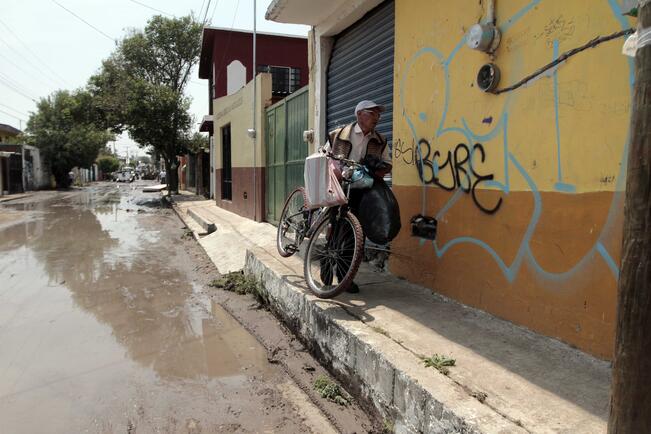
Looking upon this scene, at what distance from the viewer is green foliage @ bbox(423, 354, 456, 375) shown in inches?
99.1

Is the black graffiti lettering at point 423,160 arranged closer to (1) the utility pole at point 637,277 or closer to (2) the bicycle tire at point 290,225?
(2) the bicycle tire at point 290,225

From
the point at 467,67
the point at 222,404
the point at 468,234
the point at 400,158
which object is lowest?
the point at 222,404

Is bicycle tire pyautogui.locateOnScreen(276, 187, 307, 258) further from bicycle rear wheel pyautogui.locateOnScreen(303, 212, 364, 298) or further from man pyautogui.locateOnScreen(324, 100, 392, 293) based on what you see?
man pyautogui.locateOnScreen(324, 100, 392, 293)

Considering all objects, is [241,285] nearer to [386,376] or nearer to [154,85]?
[386,376]

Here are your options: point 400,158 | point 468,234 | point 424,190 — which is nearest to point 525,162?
point 468,234

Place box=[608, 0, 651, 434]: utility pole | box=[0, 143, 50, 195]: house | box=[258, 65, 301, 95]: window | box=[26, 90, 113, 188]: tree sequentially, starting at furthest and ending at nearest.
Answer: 1. box=[26, 90, 113, 188]: tree
2. box=[0, 143, 50, 195]: house
3. box=[258, 65, 301, 95]: window
4. box=[608, 0, 651, 434]: utility pole

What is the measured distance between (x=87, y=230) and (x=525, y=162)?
11262 millimetres

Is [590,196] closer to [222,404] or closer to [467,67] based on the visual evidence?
[467,67]

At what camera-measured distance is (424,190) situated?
4160mm

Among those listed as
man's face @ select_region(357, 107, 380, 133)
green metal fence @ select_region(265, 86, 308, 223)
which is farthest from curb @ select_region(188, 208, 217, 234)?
man's face @ select_region(357, 107, 380, 133)

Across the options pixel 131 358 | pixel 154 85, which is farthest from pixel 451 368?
pixel 154 85

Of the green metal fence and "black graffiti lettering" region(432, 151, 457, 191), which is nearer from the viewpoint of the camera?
"black graffiti lettering" region(432, 151, 457, 191)

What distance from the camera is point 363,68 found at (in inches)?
223

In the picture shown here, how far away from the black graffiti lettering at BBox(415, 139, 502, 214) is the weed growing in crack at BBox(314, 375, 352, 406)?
164 cm
